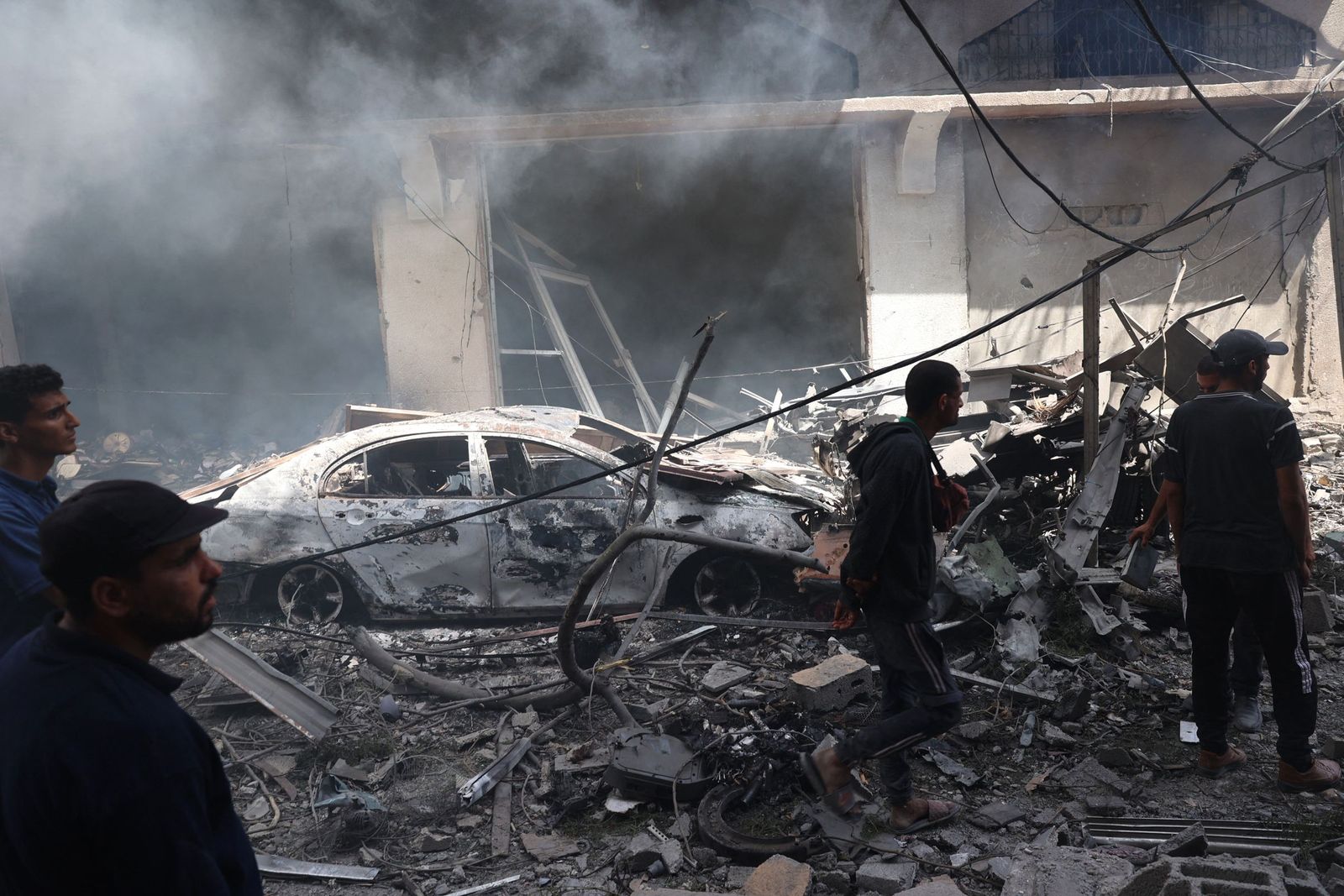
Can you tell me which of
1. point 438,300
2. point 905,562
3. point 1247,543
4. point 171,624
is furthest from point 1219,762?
point 438,300

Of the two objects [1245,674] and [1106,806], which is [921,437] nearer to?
[1106,806]

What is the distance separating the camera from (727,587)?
5.93m

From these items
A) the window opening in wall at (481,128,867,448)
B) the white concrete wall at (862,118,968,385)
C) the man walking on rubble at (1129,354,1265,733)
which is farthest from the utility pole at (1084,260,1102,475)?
the window opening in wall at (481,128,867,448)

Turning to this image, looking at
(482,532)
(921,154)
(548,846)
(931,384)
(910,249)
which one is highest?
(921,154)

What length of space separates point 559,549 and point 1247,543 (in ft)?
12.4

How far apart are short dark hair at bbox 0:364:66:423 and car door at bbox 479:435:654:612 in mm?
3193

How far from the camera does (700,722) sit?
430 cm

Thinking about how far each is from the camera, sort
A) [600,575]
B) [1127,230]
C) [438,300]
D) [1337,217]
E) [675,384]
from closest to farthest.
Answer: [600,575], [1337,217], [438,300], [1127,230], [675,384]

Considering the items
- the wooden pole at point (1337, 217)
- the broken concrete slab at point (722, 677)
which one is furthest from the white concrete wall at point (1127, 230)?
the broken concrete slab at point (722, 677)

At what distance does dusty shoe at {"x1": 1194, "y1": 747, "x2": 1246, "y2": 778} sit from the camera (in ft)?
12.2

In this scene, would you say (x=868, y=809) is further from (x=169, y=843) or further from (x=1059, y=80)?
(x=1059, y=80)

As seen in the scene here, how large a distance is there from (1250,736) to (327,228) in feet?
42.2

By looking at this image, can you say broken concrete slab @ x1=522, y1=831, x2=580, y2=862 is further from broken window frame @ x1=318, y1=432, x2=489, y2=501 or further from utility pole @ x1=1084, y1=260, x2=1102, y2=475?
utility pole @ x1=1084, y1=260, x2=1102, y2=475

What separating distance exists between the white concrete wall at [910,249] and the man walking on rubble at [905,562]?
8.57m
